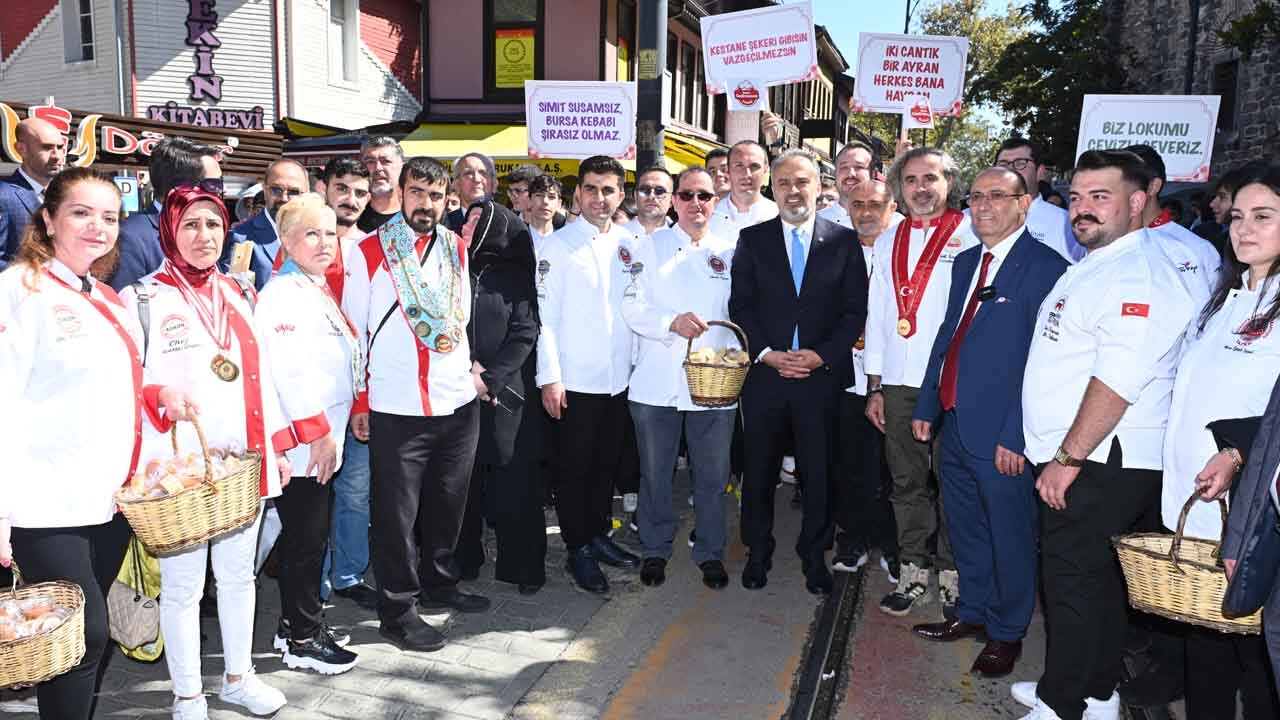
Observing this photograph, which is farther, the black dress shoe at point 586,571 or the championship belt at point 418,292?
the black dress shoe at point 586,571

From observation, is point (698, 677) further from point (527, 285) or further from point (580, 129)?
point (580, 129)

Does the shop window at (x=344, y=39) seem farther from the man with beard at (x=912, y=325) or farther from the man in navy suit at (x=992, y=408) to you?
the man in navy suit at (x=992, y=408)

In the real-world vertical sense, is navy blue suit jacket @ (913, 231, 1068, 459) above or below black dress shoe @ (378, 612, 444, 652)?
above

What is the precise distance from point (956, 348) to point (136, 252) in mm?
4213

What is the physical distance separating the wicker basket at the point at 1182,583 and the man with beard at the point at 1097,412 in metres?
0.52

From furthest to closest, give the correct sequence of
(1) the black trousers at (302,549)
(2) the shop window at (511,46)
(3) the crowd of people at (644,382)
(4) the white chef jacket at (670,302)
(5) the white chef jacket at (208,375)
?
(2) the shop window at (511,46) → (4) the white chef jacket at (670,302) → (1) the black trousers at (302,549) → (5) the white chef jacket at (208,375) → (3) the crowd of people at (644,382)

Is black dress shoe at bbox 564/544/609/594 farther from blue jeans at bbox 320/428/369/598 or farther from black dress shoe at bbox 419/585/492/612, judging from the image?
blue jeans at bbox 320/428/369/598

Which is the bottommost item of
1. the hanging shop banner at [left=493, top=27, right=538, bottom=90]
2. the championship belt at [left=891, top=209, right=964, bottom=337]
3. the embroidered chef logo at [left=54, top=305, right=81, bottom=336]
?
the embroidered chef logo at [left=54, top=305, right=81, bottom=336]

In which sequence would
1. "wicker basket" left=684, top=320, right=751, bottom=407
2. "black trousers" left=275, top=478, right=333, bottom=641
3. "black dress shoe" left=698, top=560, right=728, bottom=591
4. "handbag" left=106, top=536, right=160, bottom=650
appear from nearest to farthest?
1. "handbag" left=106, top=536, right=160, bottom=650
2. "black trousers" left=275, top=478, right=333, bottom=641
3. "wicker basket" left=684, top=320, right=751, bottom=407
4. "black dress shoe" left=698, top=560, right=728, bottom=591

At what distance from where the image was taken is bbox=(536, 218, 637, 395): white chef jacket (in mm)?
5500

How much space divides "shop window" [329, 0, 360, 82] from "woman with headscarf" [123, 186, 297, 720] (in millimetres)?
16803

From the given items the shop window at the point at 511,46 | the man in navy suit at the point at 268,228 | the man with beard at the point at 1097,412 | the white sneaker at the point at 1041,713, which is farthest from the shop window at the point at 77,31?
the white sneaker at the point at 1041,713

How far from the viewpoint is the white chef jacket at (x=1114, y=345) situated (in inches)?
140

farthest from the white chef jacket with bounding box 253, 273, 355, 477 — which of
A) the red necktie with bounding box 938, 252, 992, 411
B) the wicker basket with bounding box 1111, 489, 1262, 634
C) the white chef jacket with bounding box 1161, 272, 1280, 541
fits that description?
the white chef jacket with bounding box 1161, 272, 1280, 541
